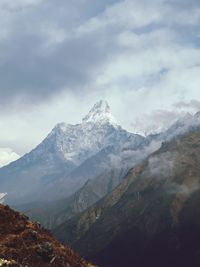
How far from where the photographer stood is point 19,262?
6681 cm

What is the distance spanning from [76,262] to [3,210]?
17.0 meters

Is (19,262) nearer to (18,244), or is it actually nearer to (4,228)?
(18,244)

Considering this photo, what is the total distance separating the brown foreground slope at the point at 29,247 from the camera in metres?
68.1

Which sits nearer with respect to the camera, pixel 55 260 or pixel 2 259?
pixel 2 259

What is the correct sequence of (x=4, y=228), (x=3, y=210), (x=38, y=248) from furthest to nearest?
(x=3, y=210), (x=4, y=228), (x=38, y=248)

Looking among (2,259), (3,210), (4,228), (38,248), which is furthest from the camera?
(3,210)

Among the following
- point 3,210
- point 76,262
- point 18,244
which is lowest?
point 76,262

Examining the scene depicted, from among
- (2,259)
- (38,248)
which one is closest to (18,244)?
(38,248)

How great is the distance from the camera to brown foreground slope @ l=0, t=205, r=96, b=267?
68062 mm

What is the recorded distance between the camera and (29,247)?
71.2 m

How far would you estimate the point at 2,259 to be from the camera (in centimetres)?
6406

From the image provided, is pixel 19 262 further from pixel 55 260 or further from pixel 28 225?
pixel 28 225

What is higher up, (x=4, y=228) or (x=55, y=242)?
(x=4, y=228)

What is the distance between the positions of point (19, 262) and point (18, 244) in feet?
17.2
